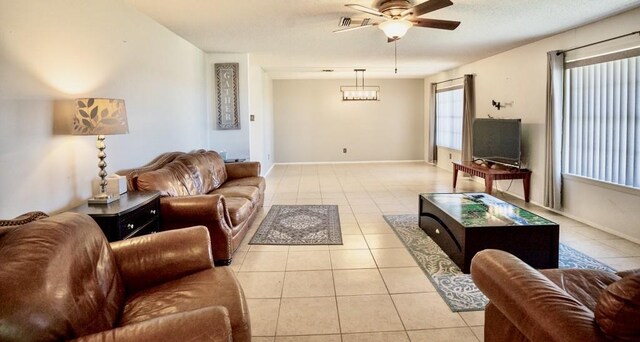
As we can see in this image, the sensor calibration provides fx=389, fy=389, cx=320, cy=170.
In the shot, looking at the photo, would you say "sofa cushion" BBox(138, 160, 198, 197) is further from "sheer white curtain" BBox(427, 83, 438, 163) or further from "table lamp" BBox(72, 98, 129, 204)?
"sheer white curtain" BBox(427, 83, 438, 163)

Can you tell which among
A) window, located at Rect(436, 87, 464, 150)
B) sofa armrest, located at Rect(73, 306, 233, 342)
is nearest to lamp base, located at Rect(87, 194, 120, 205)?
sofa armrest, located at Rect(73, 306, 233, 342)

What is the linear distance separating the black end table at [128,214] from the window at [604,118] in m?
4.63

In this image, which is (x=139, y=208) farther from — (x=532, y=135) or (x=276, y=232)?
(x=532, y=135)

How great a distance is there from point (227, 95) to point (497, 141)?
4417 mm

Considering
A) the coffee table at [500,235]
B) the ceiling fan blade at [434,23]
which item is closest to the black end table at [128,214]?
the coffee table at [500,235]

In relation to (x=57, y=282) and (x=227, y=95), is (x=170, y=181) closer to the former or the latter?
(x=57, y=282)

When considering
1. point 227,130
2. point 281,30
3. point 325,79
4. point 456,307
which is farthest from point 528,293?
point 325,79

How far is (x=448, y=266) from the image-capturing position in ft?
10.8

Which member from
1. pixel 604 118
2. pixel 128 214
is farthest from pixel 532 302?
pixel 604 118

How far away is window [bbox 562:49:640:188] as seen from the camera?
3.99 meters

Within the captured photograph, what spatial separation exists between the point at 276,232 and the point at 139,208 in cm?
179

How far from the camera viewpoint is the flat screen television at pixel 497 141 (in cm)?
580

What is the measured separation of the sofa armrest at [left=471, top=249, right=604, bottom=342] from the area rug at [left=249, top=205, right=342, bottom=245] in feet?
7.49

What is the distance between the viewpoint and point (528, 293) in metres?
1.52
